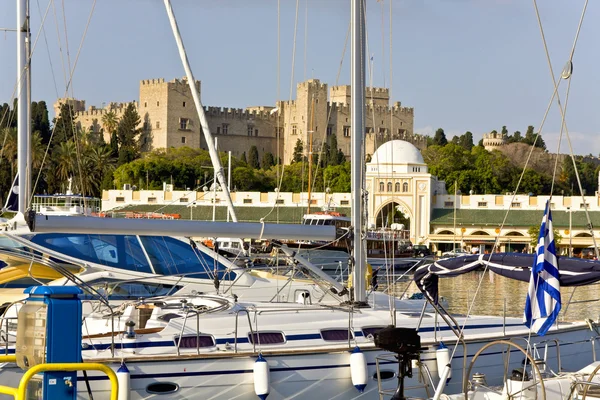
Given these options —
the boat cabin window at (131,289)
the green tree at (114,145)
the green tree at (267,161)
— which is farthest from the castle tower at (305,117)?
the boat cabin window at (131,289)

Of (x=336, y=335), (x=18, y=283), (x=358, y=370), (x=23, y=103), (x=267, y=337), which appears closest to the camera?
(x=358, y=370)

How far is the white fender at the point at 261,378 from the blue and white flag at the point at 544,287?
2700 millimetres

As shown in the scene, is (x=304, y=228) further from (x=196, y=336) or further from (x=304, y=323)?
(x=196, y=336)

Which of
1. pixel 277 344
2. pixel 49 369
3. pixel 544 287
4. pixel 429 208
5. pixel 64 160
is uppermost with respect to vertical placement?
pixel 64 160

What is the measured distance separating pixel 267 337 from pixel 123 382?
5.92 ft

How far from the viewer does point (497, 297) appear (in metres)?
31.8

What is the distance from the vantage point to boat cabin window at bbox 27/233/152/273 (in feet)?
44.3

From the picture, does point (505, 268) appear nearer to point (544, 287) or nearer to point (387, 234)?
point (544, 287)

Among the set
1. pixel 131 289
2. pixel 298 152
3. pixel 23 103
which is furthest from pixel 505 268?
pixel 298 152

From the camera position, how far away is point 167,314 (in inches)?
444

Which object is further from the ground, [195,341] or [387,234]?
[195,341]

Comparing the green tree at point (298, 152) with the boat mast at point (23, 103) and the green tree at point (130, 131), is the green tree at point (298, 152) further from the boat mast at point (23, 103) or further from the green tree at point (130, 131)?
the boat mast at point (23, 103)

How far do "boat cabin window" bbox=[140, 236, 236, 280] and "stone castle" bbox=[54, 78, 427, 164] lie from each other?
9498 cm

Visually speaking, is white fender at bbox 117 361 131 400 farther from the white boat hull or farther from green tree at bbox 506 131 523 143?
→ green tree at bbox 506 131 523 143
